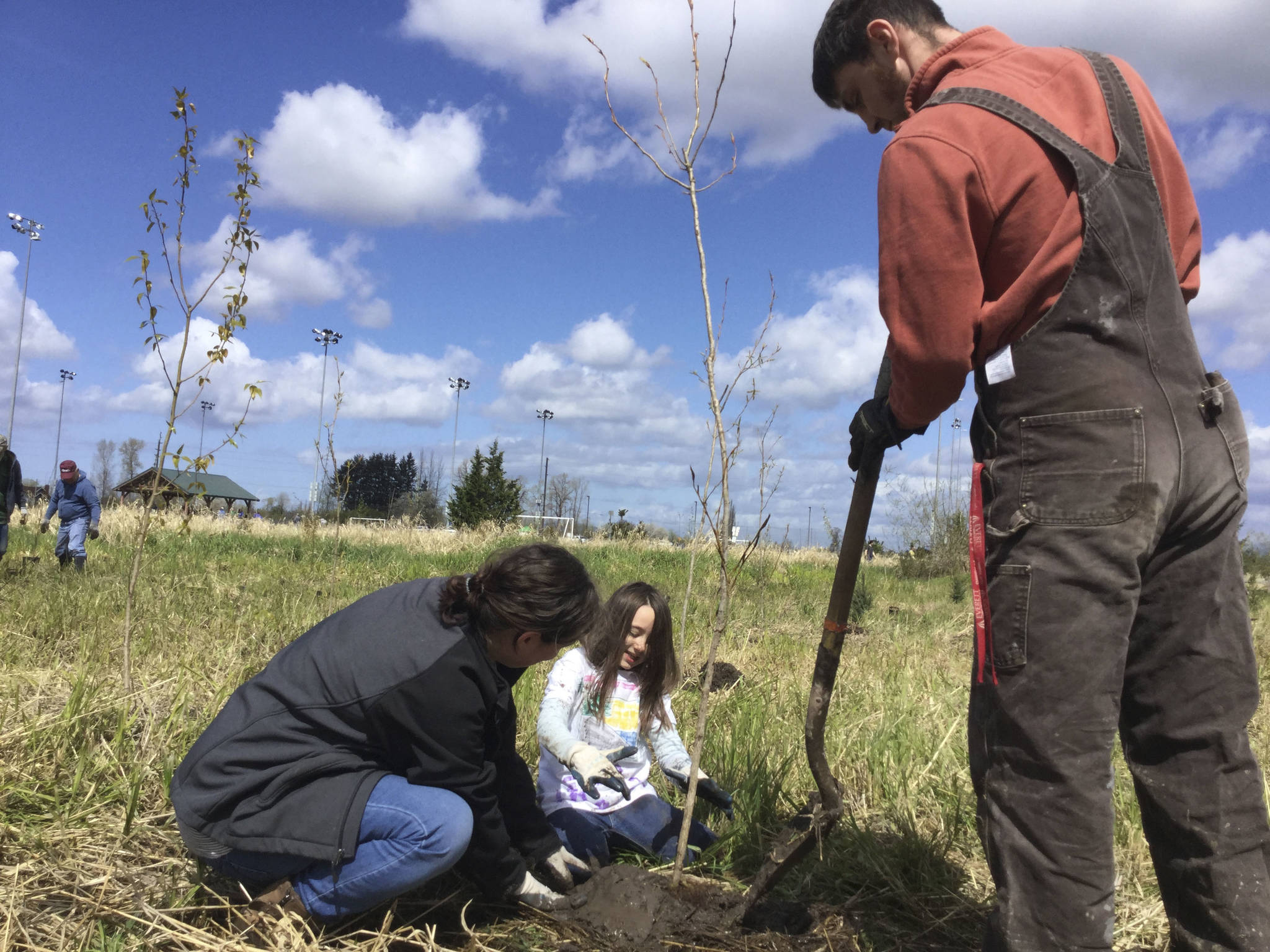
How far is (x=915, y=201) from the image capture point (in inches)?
68.3

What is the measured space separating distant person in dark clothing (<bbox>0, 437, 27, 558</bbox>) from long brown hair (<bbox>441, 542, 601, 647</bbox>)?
27.0 feet

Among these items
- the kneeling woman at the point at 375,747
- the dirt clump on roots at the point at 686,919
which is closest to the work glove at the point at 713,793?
the dirt clump on roots at the point at 686,919

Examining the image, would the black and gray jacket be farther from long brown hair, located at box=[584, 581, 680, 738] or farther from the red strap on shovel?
the red strap on shovel

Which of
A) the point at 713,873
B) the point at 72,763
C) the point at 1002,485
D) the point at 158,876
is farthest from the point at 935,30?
the point at 72,763

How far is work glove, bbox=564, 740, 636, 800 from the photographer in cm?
254

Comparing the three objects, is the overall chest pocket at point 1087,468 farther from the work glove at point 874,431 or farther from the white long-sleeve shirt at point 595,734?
the white long-sleeve shirt at point 595,734

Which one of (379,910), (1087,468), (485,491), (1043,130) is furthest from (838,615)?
(485,491)

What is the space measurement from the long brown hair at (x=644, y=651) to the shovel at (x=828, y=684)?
886 millimetres

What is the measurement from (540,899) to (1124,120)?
247 centimetres

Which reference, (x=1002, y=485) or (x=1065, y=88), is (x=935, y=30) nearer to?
(x=1065, y=88)

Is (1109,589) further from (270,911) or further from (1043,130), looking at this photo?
(270,911)

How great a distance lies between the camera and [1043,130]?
66.8 inches

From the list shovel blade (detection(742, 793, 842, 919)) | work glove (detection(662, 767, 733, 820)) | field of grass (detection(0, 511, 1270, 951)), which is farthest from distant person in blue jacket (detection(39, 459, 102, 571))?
shovel blade (detection(742, 793, 842, 919))

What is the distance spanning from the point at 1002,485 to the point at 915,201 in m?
0.60
